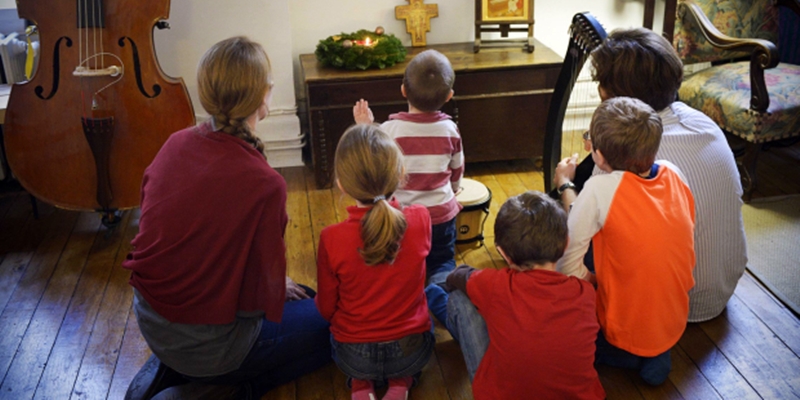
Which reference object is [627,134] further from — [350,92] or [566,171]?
[350,92]

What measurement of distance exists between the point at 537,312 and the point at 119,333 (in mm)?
1464

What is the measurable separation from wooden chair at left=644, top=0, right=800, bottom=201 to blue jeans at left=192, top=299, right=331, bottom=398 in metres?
2.11

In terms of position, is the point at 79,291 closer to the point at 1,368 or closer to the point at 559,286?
the point at 1,368

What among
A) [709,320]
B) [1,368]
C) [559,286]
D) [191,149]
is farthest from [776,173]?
[1,368]

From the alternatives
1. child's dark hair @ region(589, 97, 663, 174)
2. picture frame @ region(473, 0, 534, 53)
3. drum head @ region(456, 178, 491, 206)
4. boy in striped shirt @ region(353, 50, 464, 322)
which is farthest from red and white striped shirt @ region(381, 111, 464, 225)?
picture frame @ region(473, 0, 534, 53)

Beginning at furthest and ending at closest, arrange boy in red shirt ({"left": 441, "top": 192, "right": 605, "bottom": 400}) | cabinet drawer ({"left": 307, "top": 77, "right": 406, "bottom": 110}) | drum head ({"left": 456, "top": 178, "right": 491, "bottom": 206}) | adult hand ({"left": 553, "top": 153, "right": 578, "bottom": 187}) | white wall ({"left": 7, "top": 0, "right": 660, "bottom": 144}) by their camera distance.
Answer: white wall ({"left": 7, "top": 0, "right": 660, "bottom": 144})
cabinet drawer ({"left": 307, "top": 77, "right": 406, "bottom": 110})
drum head ({"left": 456, "top": 178, "right": 491, "bottom": 206})
adult hand ({"left": 553, "top": 153, "right": 578, "bottom": 187})
boy in red shirt ({"left": 441, "top": 192, "right": 605, "bottom": 400})

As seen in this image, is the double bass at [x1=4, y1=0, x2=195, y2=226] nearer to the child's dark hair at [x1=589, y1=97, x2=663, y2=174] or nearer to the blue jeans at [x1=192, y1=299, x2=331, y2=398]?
the blue jeans at [x1=192, y1=299, x2=331, y2=398]

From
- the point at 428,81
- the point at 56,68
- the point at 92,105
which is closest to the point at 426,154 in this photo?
the point at 428,81

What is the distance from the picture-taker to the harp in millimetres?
2307

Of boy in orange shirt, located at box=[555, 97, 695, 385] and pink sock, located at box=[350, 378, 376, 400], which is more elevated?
boy in orange shirt, located at box=[555, 97, 695, 385]

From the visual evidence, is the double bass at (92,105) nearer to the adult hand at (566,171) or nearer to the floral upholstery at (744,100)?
the adult hand at (566,171)

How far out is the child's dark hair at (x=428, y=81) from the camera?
2.36 metres

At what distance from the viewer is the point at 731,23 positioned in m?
3.54

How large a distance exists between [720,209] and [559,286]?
29.0 inches
